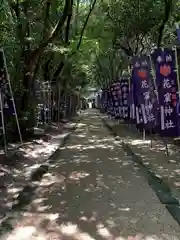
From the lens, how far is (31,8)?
14.5 m

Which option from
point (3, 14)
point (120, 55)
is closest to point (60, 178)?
point (3, 14)

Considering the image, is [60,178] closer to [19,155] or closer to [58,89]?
[19,155]

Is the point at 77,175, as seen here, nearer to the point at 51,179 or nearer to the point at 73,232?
the point at 51,179

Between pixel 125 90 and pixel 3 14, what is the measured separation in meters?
13.8

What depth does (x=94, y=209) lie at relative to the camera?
19.1 feet

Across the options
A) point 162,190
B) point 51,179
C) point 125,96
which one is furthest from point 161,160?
point 125,96

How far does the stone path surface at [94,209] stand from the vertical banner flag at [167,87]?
1.48m

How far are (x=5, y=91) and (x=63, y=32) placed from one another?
1264cm

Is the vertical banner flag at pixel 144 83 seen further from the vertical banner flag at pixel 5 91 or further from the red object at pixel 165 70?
the vertical banner flag at pixel 5 91

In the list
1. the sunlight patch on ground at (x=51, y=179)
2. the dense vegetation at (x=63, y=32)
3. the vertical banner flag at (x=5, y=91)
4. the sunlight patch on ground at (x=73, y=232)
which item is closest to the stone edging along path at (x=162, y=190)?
the sunlight patch on ground at (x=73, y=232)

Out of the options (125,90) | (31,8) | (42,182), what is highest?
(31,8)

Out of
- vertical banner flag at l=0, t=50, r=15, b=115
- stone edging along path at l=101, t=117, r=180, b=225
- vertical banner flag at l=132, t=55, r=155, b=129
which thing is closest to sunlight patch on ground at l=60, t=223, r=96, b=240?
stone edging along path at l=101, t=117, r=180, b=225

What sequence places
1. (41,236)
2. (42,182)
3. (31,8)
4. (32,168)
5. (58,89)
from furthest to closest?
(58,89), (31,8), (32,168), (42,182), (41,236)

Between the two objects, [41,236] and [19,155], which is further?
[19,155]
